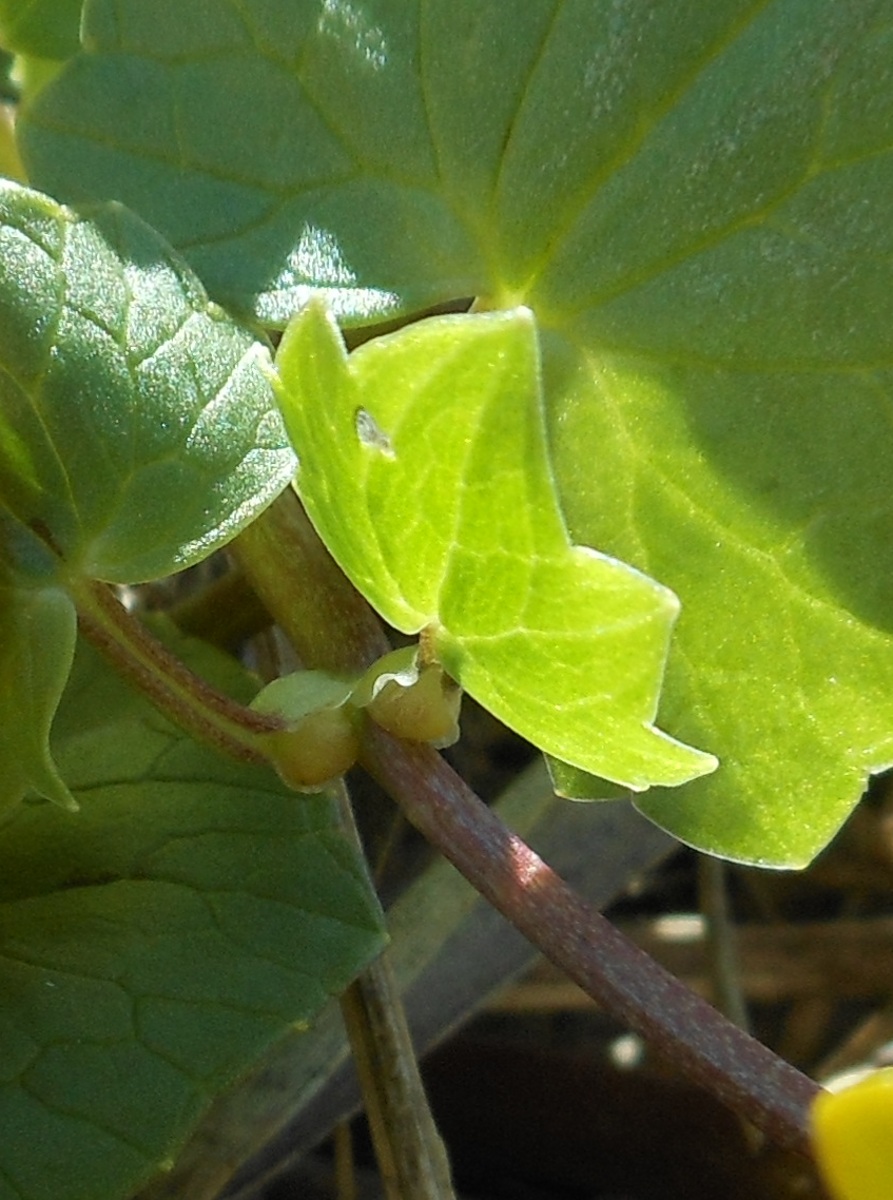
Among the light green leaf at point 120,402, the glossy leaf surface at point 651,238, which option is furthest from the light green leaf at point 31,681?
the glossy leaf surface at point 651,238

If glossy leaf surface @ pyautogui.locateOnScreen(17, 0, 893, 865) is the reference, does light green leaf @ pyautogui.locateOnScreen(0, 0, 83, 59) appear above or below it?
above

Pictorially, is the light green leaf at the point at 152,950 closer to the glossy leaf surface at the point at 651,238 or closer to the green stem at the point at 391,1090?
the green stem at the point at 391,1090

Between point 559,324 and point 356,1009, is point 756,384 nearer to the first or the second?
point 559,324

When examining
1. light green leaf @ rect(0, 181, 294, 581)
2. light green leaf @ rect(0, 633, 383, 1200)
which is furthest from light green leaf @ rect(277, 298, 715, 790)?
light green leaf @ rect(0, 633, 383, 1200)

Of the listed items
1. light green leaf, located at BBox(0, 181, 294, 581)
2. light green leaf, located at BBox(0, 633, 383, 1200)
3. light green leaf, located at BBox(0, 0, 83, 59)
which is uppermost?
light green leaf, located at BBox(0, 0, 83, 59)

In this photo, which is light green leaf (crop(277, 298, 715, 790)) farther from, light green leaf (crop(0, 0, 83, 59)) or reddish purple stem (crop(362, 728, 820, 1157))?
light green leaf (crop(0, 0, 83, 59))
